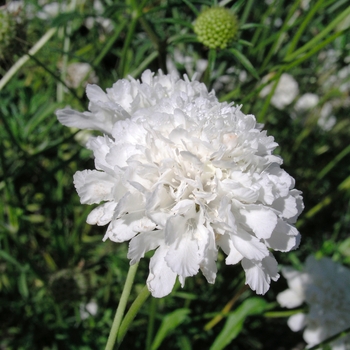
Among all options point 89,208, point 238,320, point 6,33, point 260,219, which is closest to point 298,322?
point 238,320

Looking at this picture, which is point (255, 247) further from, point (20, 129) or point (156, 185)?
point (20, 129)

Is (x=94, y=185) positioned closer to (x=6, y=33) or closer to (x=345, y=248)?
(x=6, y=33)

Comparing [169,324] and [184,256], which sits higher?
[184,256]

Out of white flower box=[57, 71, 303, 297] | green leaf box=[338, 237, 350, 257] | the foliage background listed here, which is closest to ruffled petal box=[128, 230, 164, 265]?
white flower box=[57, 71, 303, 297]

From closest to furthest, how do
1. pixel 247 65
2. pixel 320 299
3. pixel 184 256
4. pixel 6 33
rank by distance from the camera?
pixel 184 256 < pixel 247 65 < pixel 6 33 < pixel 320 299

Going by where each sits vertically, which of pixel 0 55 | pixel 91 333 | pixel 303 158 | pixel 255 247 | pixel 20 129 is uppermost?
pixel 0 55

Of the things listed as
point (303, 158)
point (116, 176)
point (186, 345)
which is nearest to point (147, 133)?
point (116, 176)

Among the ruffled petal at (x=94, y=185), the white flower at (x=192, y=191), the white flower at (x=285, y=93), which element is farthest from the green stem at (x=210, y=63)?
the white flower at (x=285, y=93)
